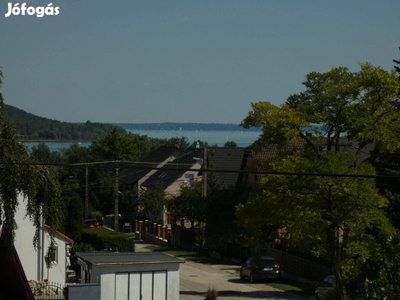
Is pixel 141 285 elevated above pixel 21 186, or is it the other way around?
pixel 21 186

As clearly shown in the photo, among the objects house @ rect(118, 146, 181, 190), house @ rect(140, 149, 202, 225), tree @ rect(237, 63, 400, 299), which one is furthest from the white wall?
house @ rect(118, 146, 181, 190)

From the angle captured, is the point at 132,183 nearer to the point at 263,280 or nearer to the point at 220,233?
the point at 220,233

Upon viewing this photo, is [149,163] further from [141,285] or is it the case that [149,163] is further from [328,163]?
[328,163]

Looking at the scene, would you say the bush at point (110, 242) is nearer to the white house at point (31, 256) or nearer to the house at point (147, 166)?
the white house at point (31, 256)

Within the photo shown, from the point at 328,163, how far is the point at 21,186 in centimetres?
1146

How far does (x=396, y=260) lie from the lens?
16891mm

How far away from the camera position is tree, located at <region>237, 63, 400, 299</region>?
90.9ft

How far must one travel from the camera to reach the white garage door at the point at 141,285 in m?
29.3


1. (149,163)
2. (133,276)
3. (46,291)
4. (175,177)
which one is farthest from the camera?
(149,163)

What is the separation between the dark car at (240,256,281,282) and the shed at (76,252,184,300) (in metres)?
10.1

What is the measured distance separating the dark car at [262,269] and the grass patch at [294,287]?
19.2 inches

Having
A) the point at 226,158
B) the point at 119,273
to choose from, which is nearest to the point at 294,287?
the point at 119,273

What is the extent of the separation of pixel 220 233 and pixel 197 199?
17.5 ft

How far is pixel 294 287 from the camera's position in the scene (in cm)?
3816
